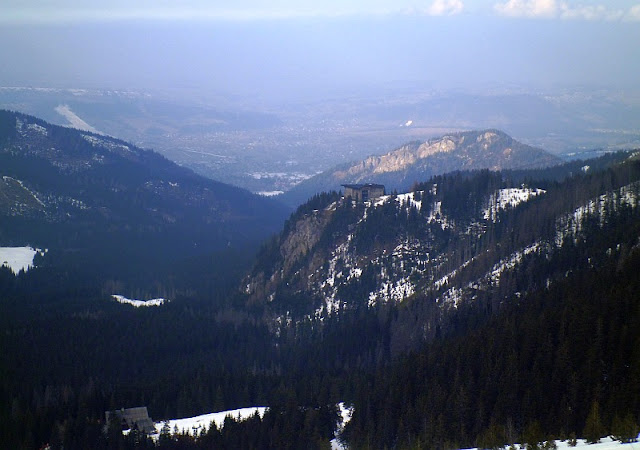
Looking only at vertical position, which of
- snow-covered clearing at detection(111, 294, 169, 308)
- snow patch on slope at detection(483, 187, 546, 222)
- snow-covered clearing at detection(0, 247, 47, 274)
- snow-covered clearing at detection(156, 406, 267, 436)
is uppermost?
snow patch on slope at detection(483, 187, 546, 222)

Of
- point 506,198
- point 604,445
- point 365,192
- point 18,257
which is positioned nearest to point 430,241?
point 506,198

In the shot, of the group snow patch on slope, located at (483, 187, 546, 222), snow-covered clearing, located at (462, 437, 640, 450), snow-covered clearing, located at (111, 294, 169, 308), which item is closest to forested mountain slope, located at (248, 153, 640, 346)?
snow patch on slope, located at (483, 187, 546, 222)

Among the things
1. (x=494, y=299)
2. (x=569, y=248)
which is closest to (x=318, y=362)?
(x=494, y=299)

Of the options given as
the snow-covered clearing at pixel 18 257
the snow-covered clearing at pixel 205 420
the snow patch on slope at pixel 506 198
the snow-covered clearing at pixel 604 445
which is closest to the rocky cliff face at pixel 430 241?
the snow patch on slope at pixel 506 198

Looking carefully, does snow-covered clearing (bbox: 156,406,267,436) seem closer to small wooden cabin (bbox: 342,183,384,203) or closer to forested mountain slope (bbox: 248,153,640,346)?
forested mountain slope (bbox: 248,153,640,346)

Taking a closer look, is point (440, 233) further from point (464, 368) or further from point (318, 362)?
point (464, 368)
